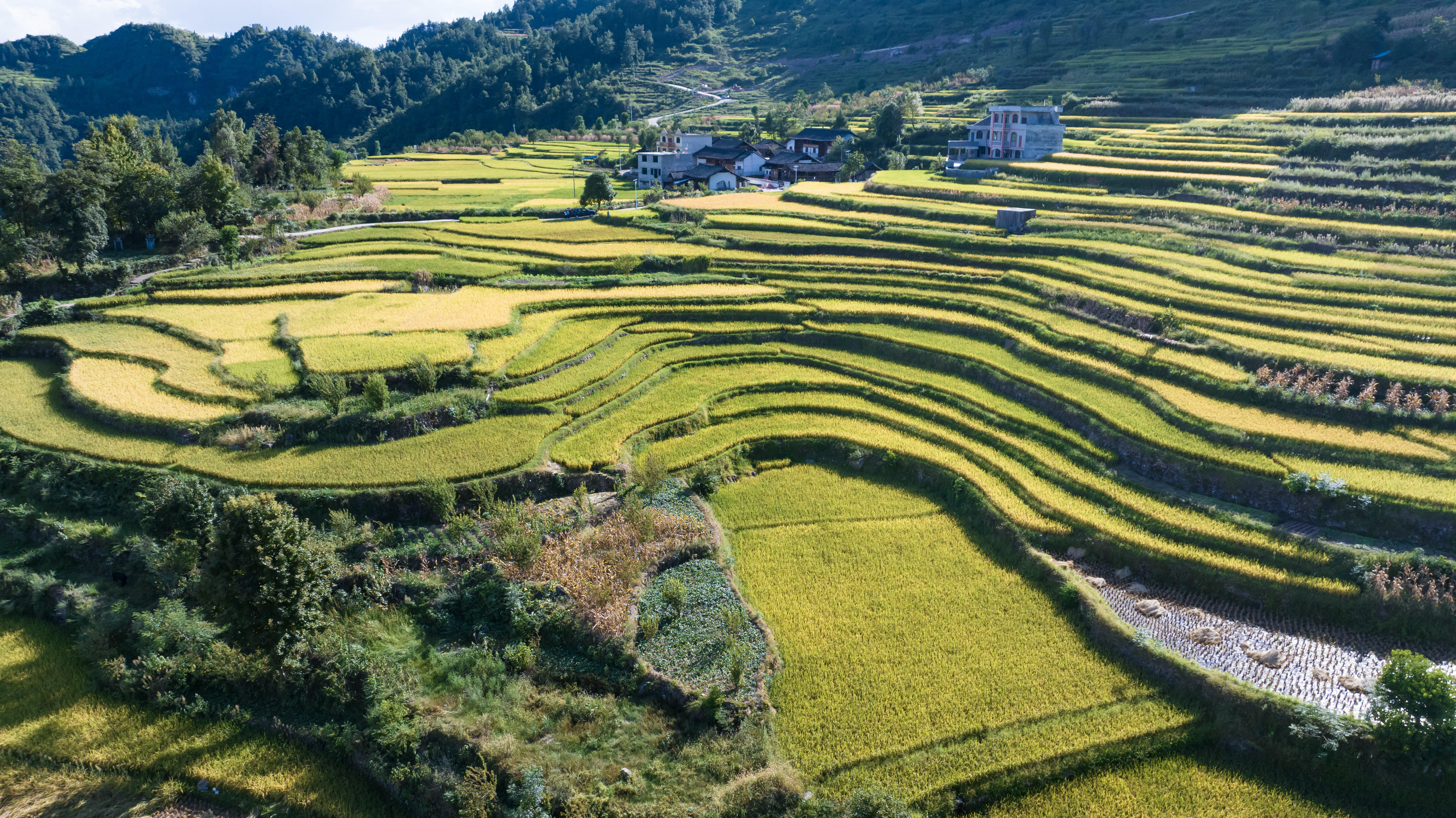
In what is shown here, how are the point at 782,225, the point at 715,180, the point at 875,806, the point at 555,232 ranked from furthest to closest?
the point at 715,180 < the point at 555,232 < the point at 782,225 < the point at 875,806

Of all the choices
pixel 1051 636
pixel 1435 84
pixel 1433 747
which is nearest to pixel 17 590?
pixel 1051 636

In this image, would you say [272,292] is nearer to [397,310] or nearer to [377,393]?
[397,310]

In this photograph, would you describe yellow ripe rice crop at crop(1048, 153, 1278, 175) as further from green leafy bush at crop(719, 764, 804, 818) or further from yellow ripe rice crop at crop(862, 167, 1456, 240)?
green leafy bush at crop(719, 764, 804, 818)

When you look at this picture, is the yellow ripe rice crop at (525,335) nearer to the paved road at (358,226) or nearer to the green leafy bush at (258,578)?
the green leafy bush at (258,578)

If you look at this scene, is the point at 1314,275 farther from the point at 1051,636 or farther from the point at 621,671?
the point at 621,671

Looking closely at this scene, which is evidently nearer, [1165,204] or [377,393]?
[377,393]

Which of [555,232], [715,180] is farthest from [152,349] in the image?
[715,180]

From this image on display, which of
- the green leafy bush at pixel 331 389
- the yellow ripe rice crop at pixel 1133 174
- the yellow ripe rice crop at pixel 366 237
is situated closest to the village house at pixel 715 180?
the yellow ripe rice crop at pixel 366 237

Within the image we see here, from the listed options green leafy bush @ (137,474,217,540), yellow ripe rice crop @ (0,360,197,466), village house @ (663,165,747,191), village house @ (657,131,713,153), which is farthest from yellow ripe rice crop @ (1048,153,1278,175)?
yellow ripe rice crop @ (0,360,197,466)

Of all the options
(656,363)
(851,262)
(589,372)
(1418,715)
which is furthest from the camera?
(851,262)
